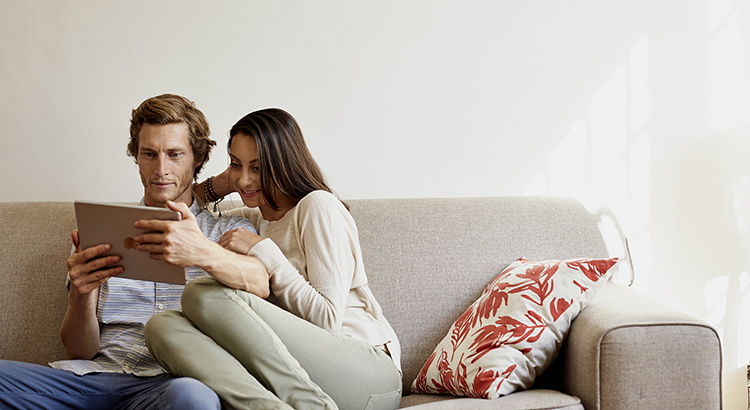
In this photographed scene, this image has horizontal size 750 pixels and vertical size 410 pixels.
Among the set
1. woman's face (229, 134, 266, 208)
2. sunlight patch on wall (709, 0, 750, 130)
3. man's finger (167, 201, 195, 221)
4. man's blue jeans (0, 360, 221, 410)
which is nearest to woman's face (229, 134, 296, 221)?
woman's face (229, 134, 266, 208)

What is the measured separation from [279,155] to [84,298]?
561mm

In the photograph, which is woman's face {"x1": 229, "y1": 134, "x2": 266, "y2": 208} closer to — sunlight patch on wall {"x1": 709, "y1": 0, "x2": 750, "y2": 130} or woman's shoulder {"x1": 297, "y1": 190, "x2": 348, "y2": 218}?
woman's shoulder {"x1": 297, "y1": 190, "x2": 348, "y2": 218}

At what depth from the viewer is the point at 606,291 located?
1.50 m

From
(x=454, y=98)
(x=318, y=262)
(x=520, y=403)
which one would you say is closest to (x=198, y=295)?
(x=318, y=262)

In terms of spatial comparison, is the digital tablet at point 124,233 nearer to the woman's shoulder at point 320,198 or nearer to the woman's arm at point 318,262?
the woman's arm at point 318,262

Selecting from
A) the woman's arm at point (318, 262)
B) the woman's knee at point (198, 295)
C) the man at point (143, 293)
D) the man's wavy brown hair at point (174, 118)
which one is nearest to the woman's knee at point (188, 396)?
the man at point (143, 293)

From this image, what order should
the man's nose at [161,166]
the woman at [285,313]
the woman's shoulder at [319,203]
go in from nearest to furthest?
1. the woman at [285,313]
2. the woman's shoulder at [319,203]
3. the man's nose at [161,166]

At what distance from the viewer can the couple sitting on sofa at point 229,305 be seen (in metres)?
1.10

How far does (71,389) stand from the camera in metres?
1.21

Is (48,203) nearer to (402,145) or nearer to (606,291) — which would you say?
(402,145)

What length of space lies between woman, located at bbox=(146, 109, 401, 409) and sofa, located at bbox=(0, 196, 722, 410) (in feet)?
0.74

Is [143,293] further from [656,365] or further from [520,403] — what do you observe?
[656,365]

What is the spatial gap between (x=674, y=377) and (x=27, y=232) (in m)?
1.68

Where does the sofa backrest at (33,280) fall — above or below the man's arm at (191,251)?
below
